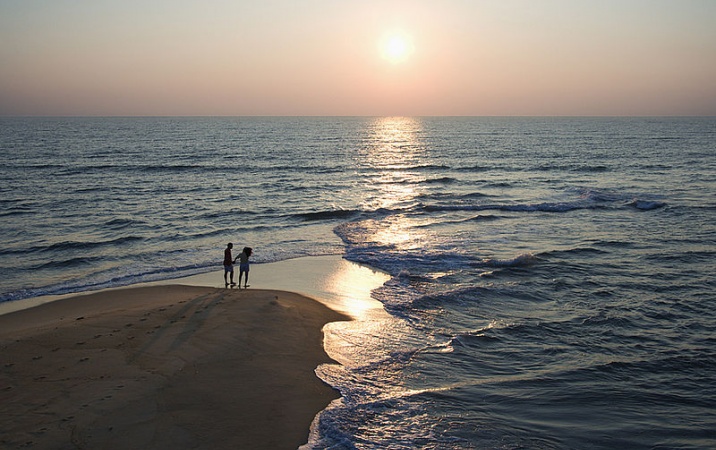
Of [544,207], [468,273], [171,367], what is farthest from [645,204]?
[171,367]

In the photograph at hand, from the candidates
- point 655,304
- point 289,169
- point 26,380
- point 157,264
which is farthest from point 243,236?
point 289,169

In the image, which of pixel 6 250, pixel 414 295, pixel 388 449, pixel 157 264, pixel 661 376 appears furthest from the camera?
pixel 6 250

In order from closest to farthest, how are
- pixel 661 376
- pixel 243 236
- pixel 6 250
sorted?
1. pixel 661 376
2. pixel 6 250
3. pixel 243 236

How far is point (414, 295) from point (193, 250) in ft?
37.9

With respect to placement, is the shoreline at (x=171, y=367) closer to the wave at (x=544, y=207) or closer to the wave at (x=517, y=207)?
the wave at (x=517, y=207)

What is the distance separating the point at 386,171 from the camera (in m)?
59.6

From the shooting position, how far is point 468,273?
781 inches

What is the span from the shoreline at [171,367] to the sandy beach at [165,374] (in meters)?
0.03

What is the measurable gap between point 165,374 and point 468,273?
12109 millimetres

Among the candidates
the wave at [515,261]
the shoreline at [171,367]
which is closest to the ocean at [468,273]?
the wave at [515,261]

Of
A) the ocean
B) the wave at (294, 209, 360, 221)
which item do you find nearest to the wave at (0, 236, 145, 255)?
the ocean

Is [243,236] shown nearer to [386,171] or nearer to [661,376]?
[661,376]

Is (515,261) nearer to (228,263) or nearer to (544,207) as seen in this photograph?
(228,263)

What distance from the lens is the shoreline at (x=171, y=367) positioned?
29.6 feet
